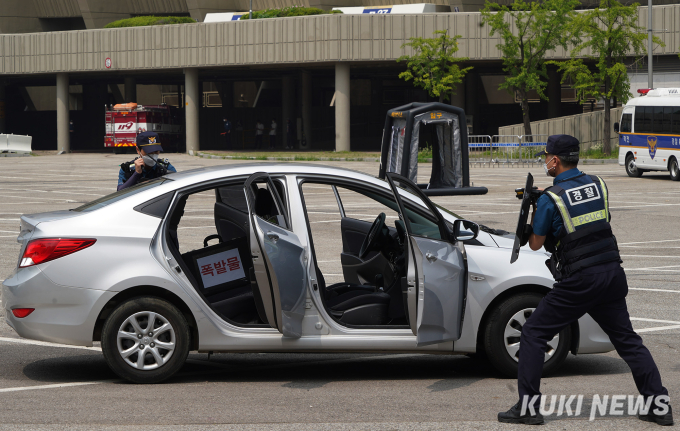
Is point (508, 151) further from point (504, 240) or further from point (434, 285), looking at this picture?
point (434, 285)

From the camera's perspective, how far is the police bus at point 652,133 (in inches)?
1096

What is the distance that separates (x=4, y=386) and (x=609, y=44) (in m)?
37.2

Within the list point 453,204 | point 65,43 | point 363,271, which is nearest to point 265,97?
point 65,43

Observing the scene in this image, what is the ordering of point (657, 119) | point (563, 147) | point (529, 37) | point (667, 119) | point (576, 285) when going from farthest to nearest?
point (529, 37), point (657, 119), point (667, 119), point (563, 147), point (576, 285)

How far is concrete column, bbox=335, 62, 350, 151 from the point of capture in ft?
158

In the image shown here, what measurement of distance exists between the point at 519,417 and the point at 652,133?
84.0ft

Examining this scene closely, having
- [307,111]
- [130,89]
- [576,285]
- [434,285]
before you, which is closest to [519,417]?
[576,285]

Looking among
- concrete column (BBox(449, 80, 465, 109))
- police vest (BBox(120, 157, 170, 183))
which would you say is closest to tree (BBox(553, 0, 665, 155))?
concrete column (BBox(449, 80, 465, 109))

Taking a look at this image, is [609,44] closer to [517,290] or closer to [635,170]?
[635,170]

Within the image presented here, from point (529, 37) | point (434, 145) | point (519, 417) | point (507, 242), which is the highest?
point (529, 37)

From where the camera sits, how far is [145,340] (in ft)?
19.7

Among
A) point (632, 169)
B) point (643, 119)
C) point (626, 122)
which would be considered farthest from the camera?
point (626, 122)

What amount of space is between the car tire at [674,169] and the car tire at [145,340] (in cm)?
2451

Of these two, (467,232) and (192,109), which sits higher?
(192,109)
